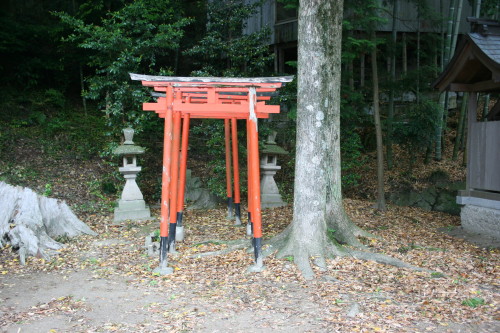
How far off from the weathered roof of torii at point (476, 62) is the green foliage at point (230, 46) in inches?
164

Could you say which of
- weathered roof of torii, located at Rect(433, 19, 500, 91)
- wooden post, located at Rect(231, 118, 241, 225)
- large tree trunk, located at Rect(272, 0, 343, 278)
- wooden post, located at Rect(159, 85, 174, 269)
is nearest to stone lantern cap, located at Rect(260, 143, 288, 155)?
wooden post, located at Rect(231, 118, 241, 225)

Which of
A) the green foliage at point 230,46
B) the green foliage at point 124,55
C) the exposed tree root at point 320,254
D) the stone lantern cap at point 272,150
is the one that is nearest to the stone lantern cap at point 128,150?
the green foliage at point 124,55

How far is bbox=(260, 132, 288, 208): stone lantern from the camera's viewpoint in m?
10.2

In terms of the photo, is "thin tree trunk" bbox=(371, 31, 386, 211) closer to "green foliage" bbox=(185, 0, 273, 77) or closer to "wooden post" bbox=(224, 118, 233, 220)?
"green foliage" bbox=(185, 0, 273, 77)

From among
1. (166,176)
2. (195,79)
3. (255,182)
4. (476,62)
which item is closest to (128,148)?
(166,176)

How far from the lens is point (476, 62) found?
7.45 m

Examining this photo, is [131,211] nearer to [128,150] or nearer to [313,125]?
[128,150]

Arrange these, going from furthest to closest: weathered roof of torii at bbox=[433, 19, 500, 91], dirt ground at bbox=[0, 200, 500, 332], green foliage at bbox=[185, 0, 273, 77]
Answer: green foliage at bbox=[185, 0, 273, 77] → weathered roof of torii at bbox=[433, 19, 500, 91] → dirt ground at bbox=[0, 200, 500, 332]

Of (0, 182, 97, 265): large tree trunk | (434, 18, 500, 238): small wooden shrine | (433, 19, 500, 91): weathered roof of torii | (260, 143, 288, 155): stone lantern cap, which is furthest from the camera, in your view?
(260, 143, 288, 155): stone lantern cap

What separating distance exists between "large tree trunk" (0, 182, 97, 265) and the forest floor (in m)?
0.23

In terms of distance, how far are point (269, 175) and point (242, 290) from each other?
210 inches

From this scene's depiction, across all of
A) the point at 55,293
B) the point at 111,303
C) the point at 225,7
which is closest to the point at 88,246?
the point at 55,293

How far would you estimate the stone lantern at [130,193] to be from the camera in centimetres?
940

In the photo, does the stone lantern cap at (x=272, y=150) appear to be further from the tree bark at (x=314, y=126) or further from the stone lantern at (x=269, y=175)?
the tree bark at (x=314, y=126)
